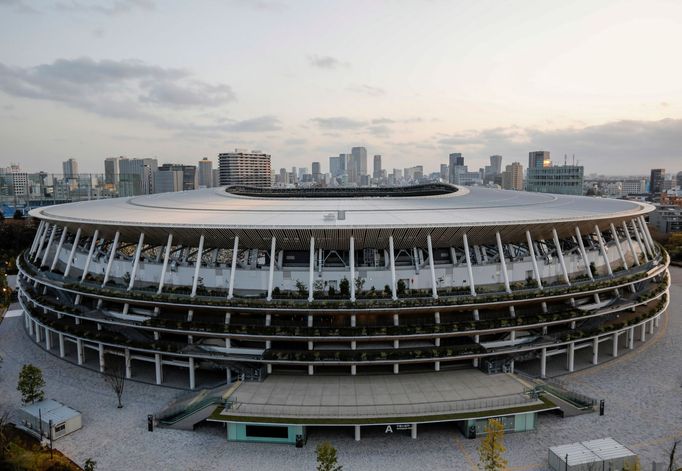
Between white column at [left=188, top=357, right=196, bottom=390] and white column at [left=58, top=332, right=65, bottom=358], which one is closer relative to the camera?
white column at [left=188, top=357, right=196, bottom=390]

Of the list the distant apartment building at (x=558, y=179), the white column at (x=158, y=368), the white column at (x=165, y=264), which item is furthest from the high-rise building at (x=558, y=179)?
the white column at (x=158, y=368)

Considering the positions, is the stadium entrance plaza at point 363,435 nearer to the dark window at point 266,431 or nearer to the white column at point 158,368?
the dark window at point 266,431

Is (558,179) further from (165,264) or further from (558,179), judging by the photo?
(165,264)

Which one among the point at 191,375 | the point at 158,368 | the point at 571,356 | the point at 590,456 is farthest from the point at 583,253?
the point at 158,368

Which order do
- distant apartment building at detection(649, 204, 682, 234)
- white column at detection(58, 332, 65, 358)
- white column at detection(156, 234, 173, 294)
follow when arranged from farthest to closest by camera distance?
distant apartment building at detection(649, 204, 682, 234) → white column at detection(58, 332, 65, 358) → white column at detection(156, 234, 173, 294)

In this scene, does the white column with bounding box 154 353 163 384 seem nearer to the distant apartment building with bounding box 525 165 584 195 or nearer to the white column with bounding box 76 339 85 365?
the white column with bounding box 76 339 85 365

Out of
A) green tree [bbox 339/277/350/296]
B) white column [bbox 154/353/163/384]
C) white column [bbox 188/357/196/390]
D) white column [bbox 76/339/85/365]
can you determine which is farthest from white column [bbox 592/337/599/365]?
white column [bbox 76/339/85/365]

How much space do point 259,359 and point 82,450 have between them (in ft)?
43.9

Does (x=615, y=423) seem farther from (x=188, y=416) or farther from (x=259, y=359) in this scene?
(x=188, y=416)

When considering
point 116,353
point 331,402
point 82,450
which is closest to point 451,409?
point 331,402

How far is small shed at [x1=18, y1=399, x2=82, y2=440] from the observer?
106 feet

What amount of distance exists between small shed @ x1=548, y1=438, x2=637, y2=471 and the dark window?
1775cm

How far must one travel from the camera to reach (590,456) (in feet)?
92.3

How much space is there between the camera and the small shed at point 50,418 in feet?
106
